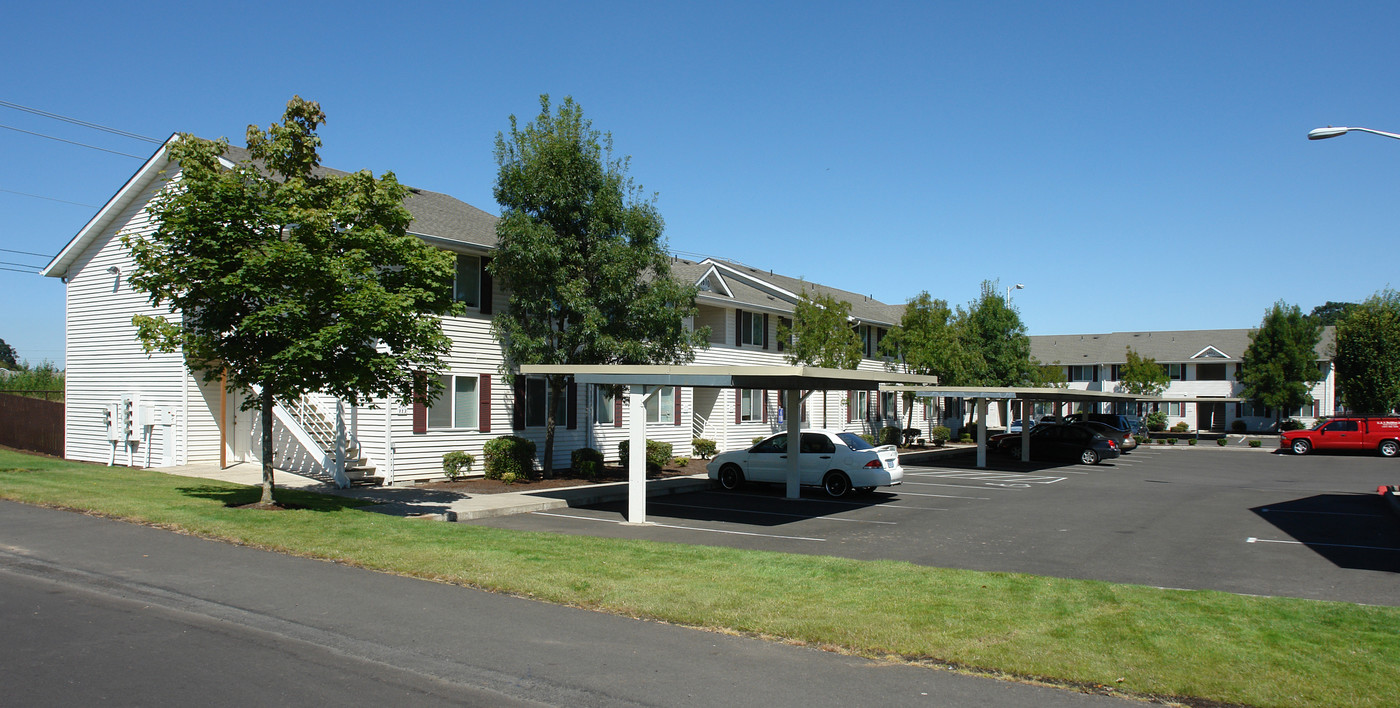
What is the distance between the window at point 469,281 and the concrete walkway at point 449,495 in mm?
4790

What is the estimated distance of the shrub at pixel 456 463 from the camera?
2047 centimetres

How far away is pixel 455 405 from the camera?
2109 centimetres

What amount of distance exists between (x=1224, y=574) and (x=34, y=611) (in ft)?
43.8

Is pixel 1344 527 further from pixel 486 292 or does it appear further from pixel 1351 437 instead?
pixel 1351 437

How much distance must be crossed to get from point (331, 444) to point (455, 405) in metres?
2.83

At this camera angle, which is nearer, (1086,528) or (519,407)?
(1086,528)

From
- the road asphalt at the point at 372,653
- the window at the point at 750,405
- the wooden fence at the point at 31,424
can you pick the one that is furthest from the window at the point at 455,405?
the window at the point at 750,405

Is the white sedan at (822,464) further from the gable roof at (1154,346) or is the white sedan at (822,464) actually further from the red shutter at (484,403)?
the gable roof at (1154,346)

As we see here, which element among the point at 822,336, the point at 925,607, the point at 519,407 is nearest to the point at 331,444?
the point at 519,407

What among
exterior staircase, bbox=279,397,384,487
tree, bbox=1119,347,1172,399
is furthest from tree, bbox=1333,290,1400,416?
exterior staircase, bbox=279,397,384,487

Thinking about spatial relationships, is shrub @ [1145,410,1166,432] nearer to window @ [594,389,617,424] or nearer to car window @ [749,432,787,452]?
window @ [594,389,617,424]

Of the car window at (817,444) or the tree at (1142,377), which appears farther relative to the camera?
the tree at (1142,377)

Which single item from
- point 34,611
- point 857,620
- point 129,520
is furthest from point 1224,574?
point 129,520

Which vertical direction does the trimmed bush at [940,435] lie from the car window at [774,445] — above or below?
below
